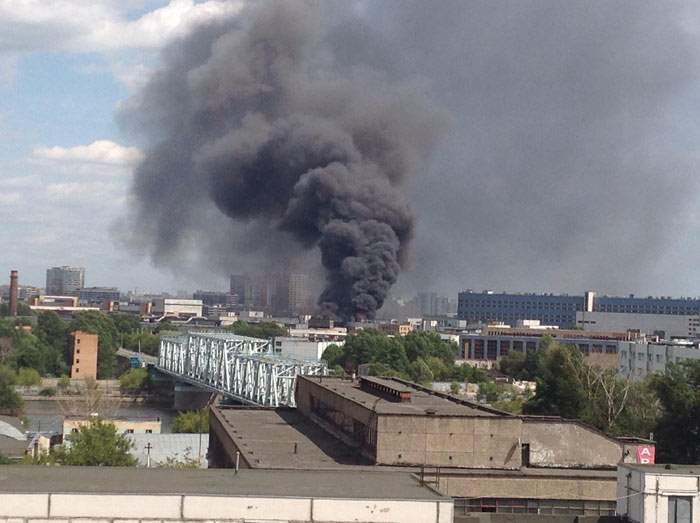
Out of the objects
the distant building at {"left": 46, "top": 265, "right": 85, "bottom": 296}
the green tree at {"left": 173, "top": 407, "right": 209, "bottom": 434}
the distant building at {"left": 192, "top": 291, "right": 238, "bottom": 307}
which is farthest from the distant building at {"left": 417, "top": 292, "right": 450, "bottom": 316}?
the green tree at {"left": 173, "top": 407, "right": 209, "bottom": 434}

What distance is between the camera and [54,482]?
310 inches

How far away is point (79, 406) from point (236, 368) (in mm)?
5928

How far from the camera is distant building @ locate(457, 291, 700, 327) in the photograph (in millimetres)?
90000

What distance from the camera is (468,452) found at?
527 inches

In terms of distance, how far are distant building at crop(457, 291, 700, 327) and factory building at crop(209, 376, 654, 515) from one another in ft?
242

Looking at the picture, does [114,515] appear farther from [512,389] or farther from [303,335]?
[303,335]

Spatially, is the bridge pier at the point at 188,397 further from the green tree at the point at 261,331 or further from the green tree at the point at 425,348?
the green tree at the point at 261,331

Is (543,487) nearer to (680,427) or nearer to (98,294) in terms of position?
(680,427)

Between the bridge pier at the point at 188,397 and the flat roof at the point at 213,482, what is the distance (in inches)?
1655

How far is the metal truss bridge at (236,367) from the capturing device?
4000cm

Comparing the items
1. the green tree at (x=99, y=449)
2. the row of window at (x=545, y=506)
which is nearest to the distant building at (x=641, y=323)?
the green tree at (x=99, y=449)

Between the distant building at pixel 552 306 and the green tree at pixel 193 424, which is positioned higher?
the distant building at pixel 552 306

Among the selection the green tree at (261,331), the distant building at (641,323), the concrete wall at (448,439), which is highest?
the distant building at (641,323)

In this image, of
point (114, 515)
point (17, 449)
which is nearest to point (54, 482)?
point (114, 515)
